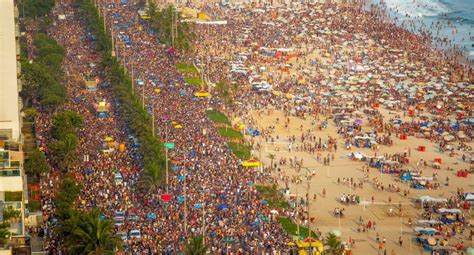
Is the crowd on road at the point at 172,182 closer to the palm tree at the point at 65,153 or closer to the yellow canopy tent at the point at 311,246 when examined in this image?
the palm tree at the point at 65,153

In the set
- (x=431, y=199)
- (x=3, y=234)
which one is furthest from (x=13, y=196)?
(x=431, y=199)

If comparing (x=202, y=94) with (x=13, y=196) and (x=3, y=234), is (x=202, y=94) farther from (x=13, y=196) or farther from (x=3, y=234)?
(x=3, y=234)

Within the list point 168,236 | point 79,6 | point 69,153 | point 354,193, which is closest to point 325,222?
point 354,193

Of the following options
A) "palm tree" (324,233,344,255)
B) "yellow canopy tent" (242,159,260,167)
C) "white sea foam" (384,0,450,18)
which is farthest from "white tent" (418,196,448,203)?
"white sea foam" (384,0,450,18)

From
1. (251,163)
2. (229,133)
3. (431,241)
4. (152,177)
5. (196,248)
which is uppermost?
(196,248)

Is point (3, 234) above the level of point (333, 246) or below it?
above

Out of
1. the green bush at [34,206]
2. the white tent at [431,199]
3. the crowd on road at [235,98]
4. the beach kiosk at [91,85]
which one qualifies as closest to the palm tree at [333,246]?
the crowd on road at [235,98]
